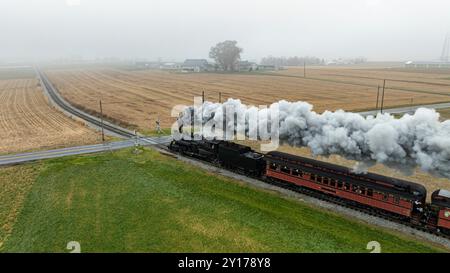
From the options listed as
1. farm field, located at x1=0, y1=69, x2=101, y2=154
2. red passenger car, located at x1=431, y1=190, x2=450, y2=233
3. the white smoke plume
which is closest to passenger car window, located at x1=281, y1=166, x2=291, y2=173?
the white smoke plume

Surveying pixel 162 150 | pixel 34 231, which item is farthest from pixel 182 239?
pixel 162 150

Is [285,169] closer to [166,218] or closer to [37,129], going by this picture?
[166,218]

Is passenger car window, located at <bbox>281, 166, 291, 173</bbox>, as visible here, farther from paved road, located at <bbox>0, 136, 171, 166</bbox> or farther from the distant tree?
the distant tree

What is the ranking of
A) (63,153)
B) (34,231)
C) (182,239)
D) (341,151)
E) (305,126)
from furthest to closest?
(63,153), (305,126), (341,151), (34,231), (182,239)

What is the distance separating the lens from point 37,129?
57.8 meters

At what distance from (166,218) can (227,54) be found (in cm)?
16982

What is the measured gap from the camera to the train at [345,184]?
24688 mm

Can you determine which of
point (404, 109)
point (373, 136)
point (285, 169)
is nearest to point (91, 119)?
point (285, 169)

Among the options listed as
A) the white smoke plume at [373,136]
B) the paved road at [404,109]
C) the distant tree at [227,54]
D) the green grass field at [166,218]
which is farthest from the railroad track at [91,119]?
the distant tree at [227,54]

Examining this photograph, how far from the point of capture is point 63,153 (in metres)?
44.4

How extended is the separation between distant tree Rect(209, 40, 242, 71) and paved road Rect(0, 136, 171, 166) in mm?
141322
